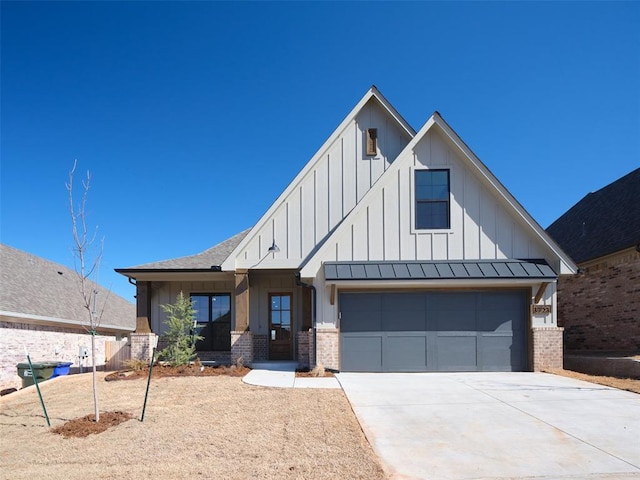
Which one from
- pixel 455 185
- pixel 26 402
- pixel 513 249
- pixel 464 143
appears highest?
pixel 464 143

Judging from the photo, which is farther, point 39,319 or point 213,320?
point 39,319

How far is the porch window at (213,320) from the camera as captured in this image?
51.3ft

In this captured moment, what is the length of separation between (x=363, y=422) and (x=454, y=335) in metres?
6.01

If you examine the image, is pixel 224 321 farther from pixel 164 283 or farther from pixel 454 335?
pixel 454 335

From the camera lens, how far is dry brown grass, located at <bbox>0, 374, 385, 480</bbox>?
5.17m

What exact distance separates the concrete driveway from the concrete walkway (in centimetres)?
58

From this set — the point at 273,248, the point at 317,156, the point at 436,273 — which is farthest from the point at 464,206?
the point at 273,248

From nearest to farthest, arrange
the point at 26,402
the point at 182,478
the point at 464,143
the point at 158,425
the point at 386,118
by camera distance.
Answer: the point at 182,478 → the point at 158,425 → the point at 26,402 → the point at 464,143 → the point at 386,118

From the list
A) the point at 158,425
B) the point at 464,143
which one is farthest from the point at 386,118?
the point at 158,425

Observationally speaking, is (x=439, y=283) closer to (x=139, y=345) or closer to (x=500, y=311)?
(x=500, y=311)

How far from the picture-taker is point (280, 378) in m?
11.2

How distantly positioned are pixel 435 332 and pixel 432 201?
3.66 meters

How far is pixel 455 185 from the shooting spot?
12375 mm

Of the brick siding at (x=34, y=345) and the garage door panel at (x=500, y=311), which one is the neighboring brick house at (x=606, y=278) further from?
the brick siding at (x=34, y=345)
